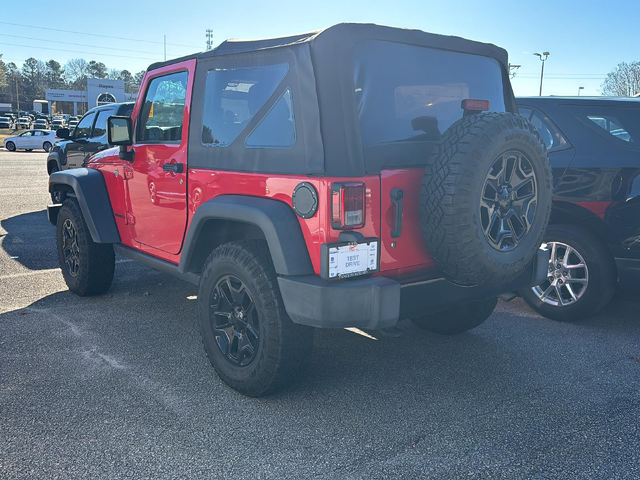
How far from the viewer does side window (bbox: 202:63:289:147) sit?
3201 millimetres

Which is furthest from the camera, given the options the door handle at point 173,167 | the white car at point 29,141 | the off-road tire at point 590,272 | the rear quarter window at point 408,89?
the white car at point 29,141

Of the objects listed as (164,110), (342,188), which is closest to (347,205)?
(342,188)

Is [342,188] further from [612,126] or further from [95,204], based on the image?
[612,126]

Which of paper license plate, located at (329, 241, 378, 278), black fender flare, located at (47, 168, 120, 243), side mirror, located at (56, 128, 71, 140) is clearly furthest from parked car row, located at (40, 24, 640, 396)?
side mirror, located at (56, 128, 71, 140)

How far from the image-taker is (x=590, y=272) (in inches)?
180

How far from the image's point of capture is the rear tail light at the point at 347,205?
9.08 feet

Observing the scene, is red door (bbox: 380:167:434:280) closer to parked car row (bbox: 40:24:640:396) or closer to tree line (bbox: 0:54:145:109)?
parked car row (bbox: 40:24:640:396)

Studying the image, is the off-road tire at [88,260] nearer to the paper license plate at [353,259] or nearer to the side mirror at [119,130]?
the side mirror at [119,130]

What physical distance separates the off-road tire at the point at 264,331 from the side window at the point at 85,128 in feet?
23.7

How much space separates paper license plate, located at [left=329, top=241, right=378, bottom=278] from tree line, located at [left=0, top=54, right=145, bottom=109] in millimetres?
146517

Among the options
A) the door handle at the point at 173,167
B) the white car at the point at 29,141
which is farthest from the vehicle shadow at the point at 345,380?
the white car at the point at 29,141

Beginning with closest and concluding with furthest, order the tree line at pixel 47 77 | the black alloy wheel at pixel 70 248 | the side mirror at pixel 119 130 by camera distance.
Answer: the side mirror at pixel 119 130 < the black alloy wheel at pixel 70 248 < the tree line at pixel 47 77

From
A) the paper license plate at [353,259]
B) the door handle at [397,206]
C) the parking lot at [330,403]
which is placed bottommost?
the parking lot at [330,403]

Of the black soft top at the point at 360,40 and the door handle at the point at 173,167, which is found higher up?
the black soft top at the point at 360,40
